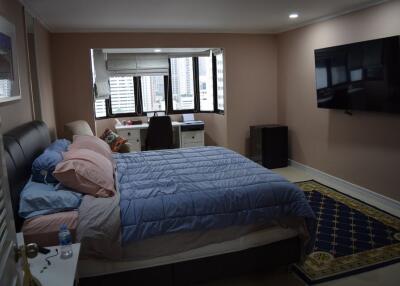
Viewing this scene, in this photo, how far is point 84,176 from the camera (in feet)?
7.59

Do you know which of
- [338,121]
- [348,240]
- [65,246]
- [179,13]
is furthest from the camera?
[338,121]

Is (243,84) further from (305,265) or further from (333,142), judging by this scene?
(305,265)

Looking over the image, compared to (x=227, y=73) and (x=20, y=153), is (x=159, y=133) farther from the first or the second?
(x=20, y=153)

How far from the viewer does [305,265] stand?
105 inches

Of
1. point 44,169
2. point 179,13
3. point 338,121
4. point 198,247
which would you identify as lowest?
point 198,247

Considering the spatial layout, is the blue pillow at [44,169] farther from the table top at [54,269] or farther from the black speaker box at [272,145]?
the black speaker box at [272,145]

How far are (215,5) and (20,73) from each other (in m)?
2.12

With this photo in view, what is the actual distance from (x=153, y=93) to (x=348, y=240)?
4600mm

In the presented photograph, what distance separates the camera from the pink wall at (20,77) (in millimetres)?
2605

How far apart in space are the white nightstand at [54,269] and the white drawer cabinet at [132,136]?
4.12 metres

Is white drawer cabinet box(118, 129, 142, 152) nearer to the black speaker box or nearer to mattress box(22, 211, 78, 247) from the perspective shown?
the black speaker box

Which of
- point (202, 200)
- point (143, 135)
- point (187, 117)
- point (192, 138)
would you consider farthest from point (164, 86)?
point (202, 200)

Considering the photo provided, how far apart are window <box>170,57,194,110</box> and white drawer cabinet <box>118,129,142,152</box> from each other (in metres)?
1.16

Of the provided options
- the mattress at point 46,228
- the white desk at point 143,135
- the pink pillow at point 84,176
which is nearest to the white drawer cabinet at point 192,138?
the white desk at point 143,135
